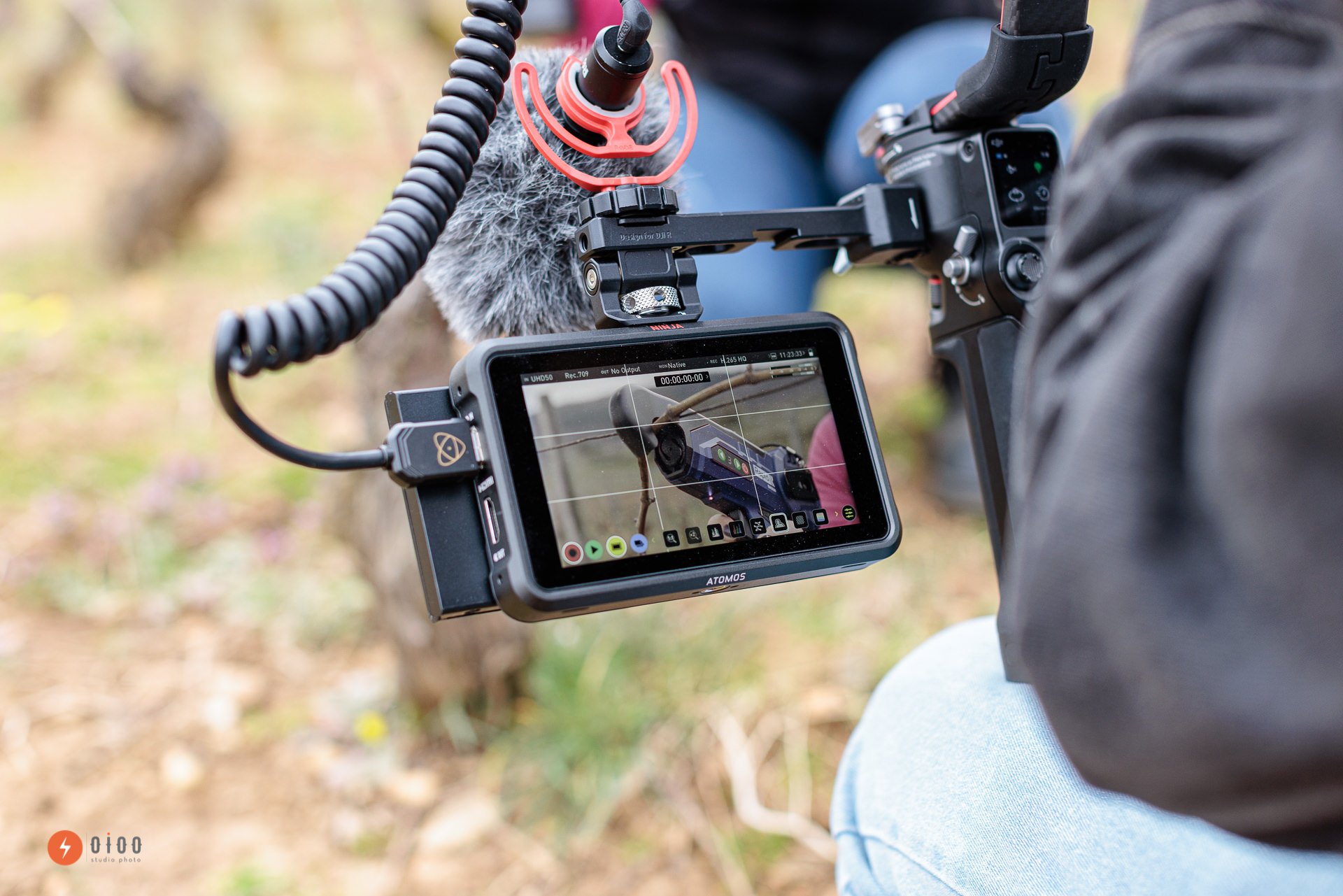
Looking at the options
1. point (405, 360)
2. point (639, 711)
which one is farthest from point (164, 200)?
point (639, 711)

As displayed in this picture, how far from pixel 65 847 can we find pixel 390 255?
111 cm

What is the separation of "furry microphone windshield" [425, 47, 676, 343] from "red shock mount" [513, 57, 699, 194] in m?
0.02

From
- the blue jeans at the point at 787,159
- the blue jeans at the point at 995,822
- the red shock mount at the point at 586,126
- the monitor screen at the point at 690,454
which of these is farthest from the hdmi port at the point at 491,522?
the blue jeans at the point at 787,159

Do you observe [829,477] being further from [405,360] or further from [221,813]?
[221,813]

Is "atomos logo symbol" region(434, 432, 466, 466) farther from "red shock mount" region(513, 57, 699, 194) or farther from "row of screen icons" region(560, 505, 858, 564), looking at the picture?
"red shock mount" region(513, 57, 699, 194)

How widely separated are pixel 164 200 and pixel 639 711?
8.79 ft

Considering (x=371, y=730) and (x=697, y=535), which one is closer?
(x=697, y=535)

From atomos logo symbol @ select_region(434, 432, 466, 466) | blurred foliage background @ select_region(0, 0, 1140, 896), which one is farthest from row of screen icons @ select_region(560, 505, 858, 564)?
blurred foliage background @ select_region(0, 0, 1140, 896)

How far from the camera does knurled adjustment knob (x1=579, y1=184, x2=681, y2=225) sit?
0.70 meters

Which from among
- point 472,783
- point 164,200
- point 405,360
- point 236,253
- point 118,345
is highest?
point 164,200

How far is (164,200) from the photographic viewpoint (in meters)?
3.02

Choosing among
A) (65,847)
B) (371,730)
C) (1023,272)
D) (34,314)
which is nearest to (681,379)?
(1023,272)

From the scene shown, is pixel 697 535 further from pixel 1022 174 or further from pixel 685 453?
pixel 1022 174

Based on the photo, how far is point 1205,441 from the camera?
0.37m
